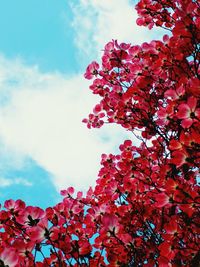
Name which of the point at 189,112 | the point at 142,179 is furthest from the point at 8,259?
the point at 142,179

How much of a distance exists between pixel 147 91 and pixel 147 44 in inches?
28.0

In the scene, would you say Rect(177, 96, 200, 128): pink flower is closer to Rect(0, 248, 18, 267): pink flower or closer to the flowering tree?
the flowering tree

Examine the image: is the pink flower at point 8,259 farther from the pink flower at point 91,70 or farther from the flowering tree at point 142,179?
the pink flower at point 91,70

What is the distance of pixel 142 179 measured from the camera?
5.51 m

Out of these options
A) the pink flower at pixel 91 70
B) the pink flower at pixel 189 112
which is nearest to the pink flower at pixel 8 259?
the pink flower at pixel 189 112

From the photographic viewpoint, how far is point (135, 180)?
5.38 m

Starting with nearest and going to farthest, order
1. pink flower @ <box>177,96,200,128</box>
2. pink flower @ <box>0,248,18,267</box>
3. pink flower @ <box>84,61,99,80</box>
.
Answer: pink flower @ <box>0,248,18,267</box>
pink flower @ <box>177,96,200,128</box>
pink flower @ <box>84,61,99,80</box>

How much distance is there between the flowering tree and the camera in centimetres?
365

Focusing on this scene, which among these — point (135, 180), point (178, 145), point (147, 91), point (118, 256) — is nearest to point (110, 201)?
point (135, 180)

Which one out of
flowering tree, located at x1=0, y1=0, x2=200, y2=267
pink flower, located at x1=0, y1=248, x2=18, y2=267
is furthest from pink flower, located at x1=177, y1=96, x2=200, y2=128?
pink flower, located at x1=0, y1=248, x2=18, y2=267

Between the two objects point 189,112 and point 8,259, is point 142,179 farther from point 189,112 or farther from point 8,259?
point 8,259

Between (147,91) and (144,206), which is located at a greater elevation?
(147,91)

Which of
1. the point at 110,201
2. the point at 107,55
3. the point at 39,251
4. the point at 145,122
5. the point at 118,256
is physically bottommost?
the point at 39,251

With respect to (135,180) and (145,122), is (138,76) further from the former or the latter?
(135,180)
